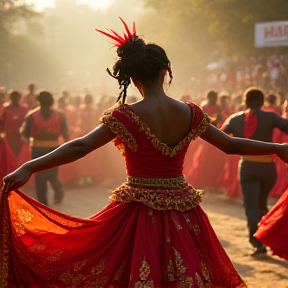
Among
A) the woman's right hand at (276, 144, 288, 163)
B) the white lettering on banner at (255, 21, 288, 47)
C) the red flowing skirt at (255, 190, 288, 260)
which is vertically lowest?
the red flowing skirt at (255, 190, 288, 260)

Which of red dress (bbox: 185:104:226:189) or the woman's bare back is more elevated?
the woman's bare back

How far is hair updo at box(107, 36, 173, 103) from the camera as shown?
13.7 feet

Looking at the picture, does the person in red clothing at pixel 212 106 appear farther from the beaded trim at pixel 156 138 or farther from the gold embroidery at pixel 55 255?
the gold embroidery at pixel 55 255

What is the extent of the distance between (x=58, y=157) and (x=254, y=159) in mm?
4022

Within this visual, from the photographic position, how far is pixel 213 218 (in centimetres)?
1005

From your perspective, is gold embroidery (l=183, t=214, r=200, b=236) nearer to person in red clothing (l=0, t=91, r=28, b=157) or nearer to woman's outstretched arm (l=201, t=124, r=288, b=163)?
woman's outstretched arm (l=201, t=124, r=288, b=163)

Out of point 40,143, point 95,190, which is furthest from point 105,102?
point 40,143

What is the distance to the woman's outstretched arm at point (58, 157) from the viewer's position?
3977mm

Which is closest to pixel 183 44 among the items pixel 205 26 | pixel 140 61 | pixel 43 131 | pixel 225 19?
pixel 205 26

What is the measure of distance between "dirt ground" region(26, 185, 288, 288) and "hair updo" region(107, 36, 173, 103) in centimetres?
267

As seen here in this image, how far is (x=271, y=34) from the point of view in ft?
76.0

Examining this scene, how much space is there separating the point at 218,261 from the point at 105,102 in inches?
397

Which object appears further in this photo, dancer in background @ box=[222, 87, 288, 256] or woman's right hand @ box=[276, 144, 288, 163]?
dancer in background @ box=[222, 87, 288, 256]

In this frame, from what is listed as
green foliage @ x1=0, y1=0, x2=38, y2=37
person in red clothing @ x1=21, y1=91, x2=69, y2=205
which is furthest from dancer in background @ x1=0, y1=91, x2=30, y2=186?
green foliage @ x1=0, y1=0, x2=38, y2=37
